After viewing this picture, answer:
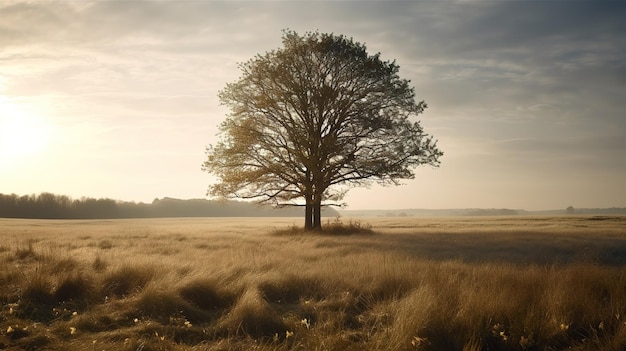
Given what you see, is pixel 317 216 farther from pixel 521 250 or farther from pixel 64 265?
pixel 64 265

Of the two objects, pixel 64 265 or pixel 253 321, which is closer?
pixel 253 321

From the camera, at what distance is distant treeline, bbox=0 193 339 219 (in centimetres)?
9388

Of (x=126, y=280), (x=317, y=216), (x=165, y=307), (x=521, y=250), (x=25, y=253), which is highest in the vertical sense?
(x=317, y=216)

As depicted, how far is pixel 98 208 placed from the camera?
355 feet

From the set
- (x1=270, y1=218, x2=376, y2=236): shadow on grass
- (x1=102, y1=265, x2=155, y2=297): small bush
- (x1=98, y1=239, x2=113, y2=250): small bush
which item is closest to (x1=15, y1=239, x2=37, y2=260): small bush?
(x1=102, y1=265, x2=155, y2=297): small bush

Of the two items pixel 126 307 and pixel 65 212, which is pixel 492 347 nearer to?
pixel 126 307

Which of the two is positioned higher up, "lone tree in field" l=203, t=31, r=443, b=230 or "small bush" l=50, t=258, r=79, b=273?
"lone tree in field" l=203, t=31, r=443, b=230

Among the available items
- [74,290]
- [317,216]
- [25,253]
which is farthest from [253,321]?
[317,216]

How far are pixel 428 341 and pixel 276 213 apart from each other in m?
158

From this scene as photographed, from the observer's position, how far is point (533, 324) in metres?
6.37

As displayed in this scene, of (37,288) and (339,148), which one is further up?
(339,148)

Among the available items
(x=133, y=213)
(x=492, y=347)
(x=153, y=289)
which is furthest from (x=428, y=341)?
(x=133, y=213)

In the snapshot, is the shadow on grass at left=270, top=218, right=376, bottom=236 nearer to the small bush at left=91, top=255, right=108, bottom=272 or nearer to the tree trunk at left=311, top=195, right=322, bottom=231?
the tree trunk at left=311, top=195, right=322, bottom=231

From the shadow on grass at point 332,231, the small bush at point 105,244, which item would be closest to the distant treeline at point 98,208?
the shadow on grass at point 332,231
